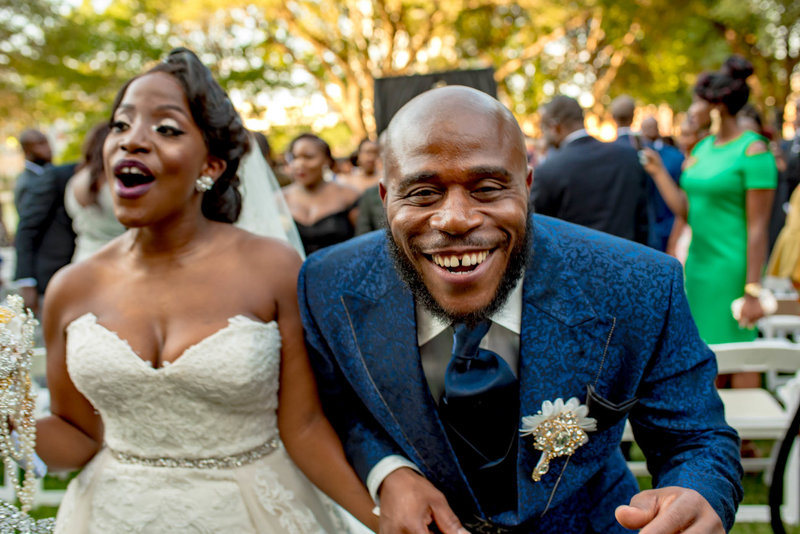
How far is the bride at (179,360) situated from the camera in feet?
6.58

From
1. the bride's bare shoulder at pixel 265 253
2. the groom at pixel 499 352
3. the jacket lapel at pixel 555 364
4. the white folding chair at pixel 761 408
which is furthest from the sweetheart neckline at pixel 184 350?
the white folding chair at pixel 761 408

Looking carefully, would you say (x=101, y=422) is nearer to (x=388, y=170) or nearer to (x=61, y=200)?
(x=388, y=170)

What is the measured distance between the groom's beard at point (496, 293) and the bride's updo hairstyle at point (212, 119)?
81 cm

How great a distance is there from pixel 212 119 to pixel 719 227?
3.31 meters

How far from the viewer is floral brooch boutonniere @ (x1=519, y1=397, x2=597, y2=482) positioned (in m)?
1.64

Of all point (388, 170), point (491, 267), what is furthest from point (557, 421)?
point (388, 170)

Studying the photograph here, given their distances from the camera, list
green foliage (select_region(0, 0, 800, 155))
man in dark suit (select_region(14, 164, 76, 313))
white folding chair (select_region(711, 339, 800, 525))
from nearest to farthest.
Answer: white folding chair (select_region(711, 339, 800, 525)) → man in dark suit (select_region(14, 164, 76, 313)) → green foliage (select_region(0, 0, 800, 155))

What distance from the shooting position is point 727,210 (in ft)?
13.6

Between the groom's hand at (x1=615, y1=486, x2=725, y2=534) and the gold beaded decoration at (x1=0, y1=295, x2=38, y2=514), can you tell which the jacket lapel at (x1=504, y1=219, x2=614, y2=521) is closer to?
the groom's hand at (x1=615, y1=486, x2=725, y2=534)

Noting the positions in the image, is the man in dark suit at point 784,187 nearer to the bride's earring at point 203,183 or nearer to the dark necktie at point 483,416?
the dark necktie at point 483,416

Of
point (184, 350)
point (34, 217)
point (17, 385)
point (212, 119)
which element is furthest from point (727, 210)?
point (34, 217)

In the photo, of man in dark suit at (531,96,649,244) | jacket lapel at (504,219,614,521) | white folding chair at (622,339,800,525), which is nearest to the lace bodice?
jacket lapel at (504,219,614,521)

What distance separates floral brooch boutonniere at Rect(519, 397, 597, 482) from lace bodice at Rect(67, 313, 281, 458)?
0.85 metres

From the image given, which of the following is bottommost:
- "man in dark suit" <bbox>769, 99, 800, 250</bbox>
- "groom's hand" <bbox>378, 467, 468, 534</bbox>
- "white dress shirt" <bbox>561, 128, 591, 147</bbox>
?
"man in dark suit" <bbox>769, 99, 800, 250</bbox>
